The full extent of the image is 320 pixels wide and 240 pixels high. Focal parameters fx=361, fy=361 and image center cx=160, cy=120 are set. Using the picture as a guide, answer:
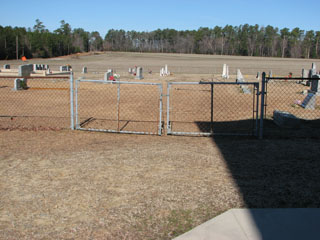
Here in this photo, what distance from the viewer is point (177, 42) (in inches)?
5394

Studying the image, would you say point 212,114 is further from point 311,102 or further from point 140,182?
point 311,102

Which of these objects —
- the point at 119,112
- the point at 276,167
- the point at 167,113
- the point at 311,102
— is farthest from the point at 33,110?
the point at 311,102

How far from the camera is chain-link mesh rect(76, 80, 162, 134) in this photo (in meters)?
11.6

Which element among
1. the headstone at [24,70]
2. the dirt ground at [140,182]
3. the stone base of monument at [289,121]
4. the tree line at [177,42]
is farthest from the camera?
the tree line at [177,42]

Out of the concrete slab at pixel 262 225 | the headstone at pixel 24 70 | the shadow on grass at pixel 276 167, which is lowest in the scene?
the concrete slab at pixel 262 225

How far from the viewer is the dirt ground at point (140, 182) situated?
190 inches

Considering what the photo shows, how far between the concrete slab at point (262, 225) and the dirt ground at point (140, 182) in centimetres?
23

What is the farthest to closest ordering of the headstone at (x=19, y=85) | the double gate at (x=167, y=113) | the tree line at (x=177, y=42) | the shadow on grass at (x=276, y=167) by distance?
1. the tree line at (x=177, y=42)
2. the headstone at (x=19, y=85)
3. the double gate at (x=167, y=113)
4. the shadow on grass at (x=276, y=167)

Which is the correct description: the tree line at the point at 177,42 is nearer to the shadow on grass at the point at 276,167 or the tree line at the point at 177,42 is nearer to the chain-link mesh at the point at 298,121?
the chain-link mesh at the point at 298,121

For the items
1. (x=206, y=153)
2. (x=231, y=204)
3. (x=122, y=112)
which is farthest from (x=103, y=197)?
(x=122, y=112)

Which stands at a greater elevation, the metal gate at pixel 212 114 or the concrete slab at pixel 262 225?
the metal gate at pixel 212 114

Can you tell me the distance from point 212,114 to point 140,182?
4.93 meters

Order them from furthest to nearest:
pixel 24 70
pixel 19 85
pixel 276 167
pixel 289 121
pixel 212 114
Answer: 1. pixel 24 70
2. pixel 19 85
3. pixel 289 121
4. pixel 212 114
5. pixel 276 167

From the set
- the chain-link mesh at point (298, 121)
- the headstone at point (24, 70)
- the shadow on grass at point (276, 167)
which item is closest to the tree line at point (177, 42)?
the headstone at point (24, 70)
